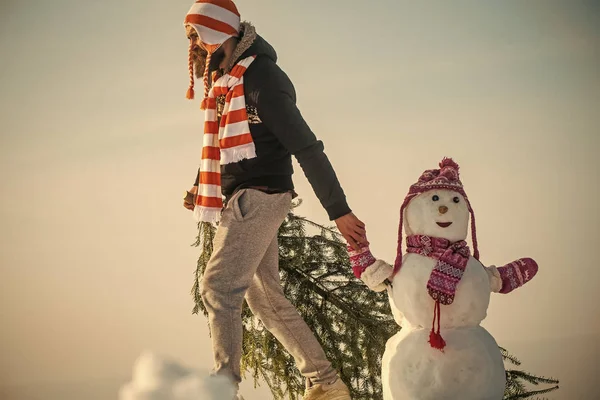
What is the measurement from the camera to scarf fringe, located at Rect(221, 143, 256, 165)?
2.74 meters

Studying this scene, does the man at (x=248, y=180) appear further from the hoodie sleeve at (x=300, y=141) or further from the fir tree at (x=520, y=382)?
the fir tree at (x=520, y=382)

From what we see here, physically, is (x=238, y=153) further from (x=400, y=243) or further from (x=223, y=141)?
(x=400, y=243)

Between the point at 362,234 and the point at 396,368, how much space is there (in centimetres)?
45

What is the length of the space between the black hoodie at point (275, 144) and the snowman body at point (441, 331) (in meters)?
0.29

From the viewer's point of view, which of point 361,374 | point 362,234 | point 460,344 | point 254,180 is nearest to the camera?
point 460,344

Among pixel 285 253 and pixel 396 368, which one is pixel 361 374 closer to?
pixel 285 253

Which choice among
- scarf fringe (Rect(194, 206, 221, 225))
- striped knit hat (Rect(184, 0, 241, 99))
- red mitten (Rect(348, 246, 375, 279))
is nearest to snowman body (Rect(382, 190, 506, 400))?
red mitten (Rect(348, 246, 375, 279))

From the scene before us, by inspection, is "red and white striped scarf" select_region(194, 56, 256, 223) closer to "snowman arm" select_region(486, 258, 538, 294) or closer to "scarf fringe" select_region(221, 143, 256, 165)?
"scarf fringe" select_region(221, 143, 256, 165)

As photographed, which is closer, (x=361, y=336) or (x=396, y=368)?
(x=396, y=368)

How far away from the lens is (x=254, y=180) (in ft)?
9.16

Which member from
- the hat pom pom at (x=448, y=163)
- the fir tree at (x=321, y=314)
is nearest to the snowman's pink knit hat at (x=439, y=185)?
the hat pom pom at (x=448, y=163)

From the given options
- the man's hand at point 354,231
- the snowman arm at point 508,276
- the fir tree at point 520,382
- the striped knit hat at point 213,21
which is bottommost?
the fir tree at point 520,382

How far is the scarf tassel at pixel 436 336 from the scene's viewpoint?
242 centimetres

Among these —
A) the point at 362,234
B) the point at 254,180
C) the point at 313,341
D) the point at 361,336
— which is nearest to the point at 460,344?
the point at 362,234
